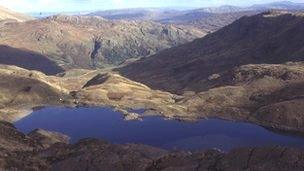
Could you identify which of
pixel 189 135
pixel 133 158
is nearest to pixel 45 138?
pixel 189 135

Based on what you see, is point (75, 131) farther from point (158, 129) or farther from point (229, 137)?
point (229, 137)

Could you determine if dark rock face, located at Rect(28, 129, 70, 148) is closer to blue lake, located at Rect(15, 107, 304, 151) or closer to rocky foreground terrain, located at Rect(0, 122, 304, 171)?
blue lake, located at Rect(15, 107, 304, 151)

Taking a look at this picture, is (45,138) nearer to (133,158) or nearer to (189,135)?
(189,135)

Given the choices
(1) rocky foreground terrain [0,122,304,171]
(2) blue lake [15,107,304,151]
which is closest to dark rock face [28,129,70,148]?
(2) blue lake [15,107,304,151]

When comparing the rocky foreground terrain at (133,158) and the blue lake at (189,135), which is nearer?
the rocky foreground terrain at (133,158)

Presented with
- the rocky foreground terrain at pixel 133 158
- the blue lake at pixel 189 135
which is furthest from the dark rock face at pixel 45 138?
the rocky foreground terrain at pixel 133 158

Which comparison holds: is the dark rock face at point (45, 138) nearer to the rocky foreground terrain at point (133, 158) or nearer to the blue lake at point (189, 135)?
the blue lake at point (189, 135)

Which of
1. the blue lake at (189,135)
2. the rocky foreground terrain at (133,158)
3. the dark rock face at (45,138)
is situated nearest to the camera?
the rocky foreground terrain at (133,158)

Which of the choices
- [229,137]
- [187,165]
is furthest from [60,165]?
[229,137]
